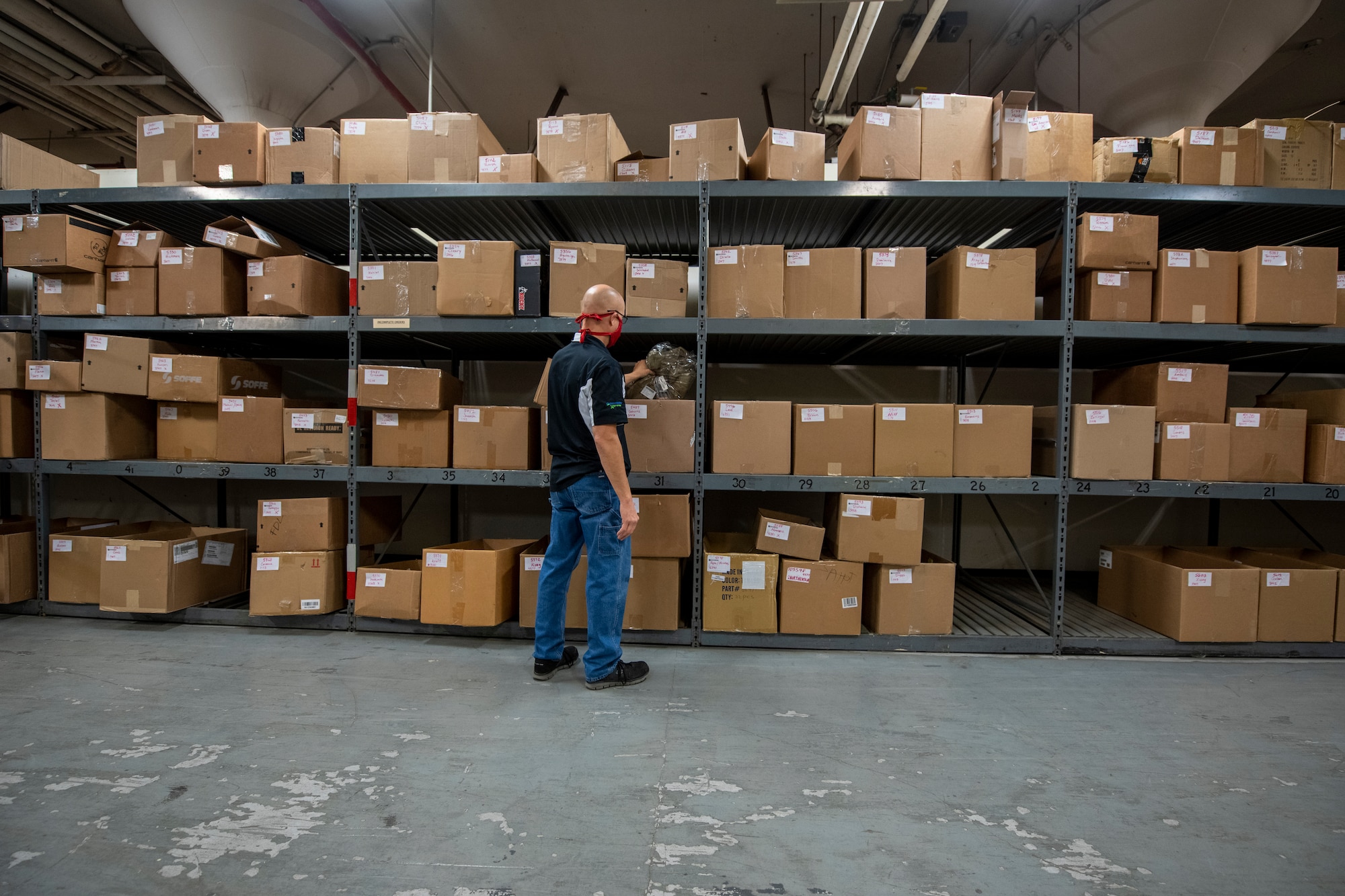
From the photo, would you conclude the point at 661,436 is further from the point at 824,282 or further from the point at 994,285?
the point at 994,285

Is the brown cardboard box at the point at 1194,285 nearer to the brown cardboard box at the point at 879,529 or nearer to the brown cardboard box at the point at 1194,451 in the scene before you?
the brown cardboard box at the point at 1194,451

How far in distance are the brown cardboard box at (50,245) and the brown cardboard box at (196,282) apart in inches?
15.0

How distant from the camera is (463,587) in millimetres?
2770

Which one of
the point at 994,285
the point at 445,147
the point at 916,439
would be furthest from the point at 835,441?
the point at 445,147

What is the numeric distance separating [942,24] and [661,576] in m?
4.08

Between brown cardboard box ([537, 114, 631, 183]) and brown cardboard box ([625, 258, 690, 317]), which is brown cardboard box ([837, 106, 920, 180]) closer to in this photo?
brown cardboard box ([625, 258, 690, 317])

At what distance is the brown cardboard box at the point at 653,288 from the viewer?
2754 mm

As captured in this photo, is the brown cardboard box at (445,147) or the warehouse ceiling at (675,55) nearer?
the brown cardboard box at (445,147)

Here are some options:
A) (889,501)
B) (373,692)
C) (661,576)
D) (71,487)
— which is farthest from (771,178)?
(71,487)

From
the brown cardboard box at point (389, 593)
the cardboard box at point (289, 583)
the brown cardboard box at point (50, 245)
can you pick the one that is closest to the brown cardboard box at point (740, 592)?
the brown cardboard box at point (389, 593)

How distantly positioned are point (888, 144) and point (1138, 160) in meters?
1.28

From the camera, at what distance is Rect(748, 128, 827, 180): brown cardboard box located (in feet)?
8.79

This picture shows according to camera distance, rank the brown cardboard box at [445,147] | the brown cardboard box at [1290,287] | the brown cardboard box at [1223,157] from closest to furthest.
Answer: the brown cardboard box at [1290,287]
the brown cardboard box at [1223,157]
the brown cardboard box at [445,147]

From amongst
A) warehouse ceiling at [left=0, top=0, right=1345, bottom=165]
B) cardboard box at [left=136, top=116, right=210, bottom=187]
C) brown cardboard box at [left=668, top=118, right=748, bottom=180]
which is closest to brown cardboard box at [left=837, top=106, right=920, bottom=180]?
brown cardboard box at [left=668, top=118, right=748, bottom=180]
